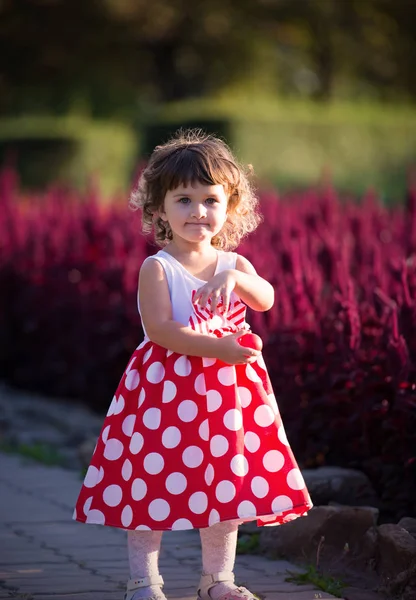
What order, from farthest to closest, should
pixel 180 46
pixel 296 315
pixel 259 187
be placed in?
pixel 180 46 → pixel 259 187 → pixel 296 315

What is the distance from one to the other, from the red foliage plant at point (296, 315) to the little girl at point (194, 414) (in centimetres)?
88

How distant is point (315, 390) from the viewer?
4727mm

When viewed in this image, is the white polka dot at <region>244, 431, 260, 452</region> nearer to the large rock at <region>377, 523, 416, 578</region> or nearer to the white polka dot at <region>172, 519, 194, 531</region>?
the white polka dot at <region>172, 519, 194, 531</region>

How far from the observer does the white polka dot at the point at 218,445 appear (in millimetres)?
3271

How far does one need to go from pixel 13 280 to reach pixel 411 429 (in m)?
4.35

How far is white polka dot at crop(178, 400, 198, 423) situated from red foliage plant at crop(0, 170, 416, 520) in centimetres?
104

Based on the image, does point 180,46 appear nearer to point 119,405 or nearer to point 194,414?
point 119,405

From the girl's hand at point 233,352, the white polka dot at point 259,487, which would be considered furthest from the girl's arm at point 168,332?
the white polka dot at point 259,487

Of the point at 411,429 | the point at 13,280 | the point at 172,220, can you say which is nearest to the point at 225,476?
the point at 172,220

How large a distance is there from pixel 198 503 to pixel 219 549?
8.4 inches

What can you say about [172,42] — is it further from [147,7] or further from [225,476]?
[225,476]

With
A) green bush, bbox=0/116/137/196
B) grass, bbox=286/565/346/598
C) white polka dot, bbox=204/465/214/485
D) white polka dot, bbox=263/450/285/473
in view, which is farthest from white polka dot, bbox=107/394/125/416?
green bush, bbox=0/116/137/196

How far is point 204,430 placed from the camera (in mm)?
3289

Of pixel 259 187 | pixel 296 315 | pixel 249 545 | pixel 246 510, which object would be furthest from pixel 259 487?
pixel 259 187
